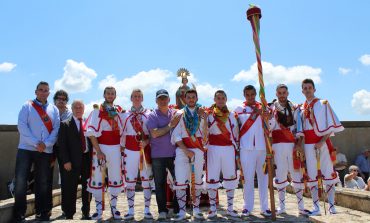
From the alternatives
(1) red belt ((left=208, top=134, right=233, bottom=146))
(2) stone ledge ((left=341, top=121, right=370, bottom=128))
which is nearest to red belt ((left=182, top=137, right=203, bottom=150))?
(1) red belt ((left=208, top=134, right=233, bottom=146))

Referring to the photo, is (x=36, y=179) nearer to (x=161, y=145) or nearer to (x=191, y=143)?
(x=161, y=145)

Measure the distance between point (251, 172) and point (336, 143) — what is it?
8.72 metres

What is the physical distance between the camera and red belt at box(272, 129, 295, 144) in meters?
6.07

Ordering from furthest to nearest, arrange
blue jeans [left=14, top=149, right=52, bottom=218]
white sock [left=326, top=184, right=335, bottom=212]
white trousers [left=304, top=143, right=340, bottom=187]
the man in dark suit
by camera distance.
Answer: white sock [left=326, top=184, right=335, bottom=212]
white trousers [left=304, top=143, right=340, bottom=187]
the man in dark suit
blue jeans [left=14, top=149, right=52, bottom=218]

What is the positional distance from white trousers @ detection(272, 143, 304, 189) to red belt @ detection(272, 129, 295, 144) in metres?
0.06

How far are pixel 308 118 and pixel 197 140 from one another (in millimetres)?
1828

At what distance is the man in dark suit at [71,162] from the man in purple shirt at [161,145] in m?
1.08

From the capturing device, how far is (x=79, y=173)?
5.95 metres

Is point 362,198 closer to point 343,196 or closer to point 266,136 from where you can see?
point 343,196

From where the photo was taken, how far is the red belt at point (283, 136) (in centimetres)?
607

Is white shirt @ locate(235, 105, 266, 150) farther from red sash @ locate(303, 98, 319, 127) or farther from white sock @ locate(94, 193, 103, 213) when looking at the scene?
white sock @ locate(94, 193, 103, 213)

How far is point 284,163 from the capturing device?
6.06 m

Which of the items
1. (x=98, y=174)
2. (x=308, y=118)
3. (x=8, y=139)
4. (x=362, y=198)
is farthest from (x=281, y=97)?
(x=8, y=139)

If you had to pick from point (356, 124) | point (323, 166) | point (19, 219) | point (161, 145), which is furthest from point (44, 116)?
point (356, 124)
